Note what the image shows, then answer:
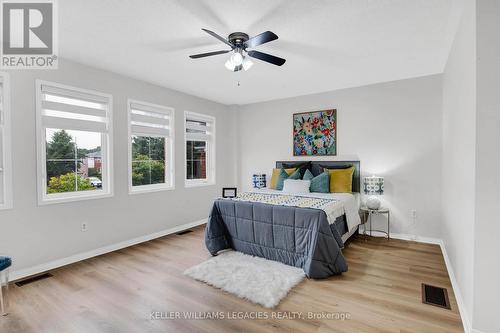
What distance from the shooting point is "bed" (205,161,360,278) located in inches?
106

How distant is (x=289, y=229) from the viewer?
9.48 ft

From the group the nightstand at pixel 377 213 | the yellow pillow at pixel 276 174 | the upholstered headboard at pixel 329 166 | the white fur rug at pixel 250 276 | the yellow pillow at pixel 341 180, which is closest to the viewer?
the white fur rug at pixel 250 276

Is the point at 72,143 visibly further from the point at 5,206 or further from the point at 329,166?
the point at 329,166

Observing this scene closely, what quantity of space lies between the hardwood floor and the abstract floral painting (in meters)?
2.05

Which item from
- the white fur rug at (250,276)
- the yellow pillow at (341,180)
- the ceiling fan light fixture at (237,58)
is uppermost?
the ceiling fan light fixture at (237,58)

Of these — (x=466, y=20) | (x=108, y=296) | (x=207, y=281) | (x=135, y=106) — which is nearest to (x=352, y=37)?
(x=466, y=20)

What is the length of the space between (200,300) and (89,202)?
6.96 feet

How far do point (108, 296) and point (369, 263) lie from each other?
2.87 m

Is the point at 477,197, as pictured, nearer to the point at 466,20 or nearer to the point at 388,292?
the point at 388,292

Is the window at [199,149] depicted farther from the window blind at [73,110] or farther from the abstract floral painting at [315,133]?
the abstract floral painting at [315,133]

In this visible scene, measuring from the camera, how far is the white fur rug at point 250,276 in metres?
2.33

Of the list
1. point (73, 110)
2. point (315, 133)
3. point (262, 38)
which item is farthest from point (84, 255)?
point (315, 133)

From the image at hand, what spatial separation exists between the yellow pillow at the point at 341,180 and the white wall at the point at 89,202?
2.51 meters

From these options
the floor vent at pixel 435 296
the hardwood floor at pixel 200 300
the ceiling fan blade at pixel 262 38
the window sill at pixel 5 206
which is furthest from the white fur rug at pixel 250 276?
the ceiling fan blade at pixel 262 38
